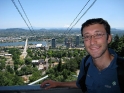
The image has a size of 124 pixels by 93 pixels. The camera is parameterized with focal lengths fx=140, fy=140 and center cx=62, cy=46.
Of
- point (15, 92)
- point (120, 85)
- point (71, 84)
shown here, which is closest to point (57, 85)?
point (71, 84)

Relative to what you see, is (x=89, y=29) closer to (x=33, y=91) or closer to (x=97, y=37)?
(x=97, y=37)

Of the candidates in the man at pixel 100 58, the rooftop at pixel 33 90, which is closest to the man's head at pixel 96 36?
the man at pixel 100 58

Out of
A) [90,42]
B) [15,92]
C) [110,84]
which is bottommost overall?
[15,92]

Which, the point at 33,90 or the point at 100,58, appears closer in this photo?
the point at 100,58

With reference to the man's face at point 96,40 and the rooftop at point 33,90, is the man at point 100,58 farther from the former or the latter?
the rooftop at point 33,90

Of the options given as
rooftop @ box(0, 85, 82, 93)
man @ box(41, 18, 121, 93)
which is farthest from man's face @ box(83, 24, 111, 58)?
rooftop @ box(0, 85, 82, 93)

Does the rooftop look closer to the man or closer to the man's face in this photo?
the man

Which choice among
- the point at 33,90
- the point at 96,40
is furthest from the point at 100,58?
the point at 33,90

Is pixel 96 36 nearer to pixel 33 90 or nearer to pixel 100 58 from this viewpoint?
pixel 100 58
